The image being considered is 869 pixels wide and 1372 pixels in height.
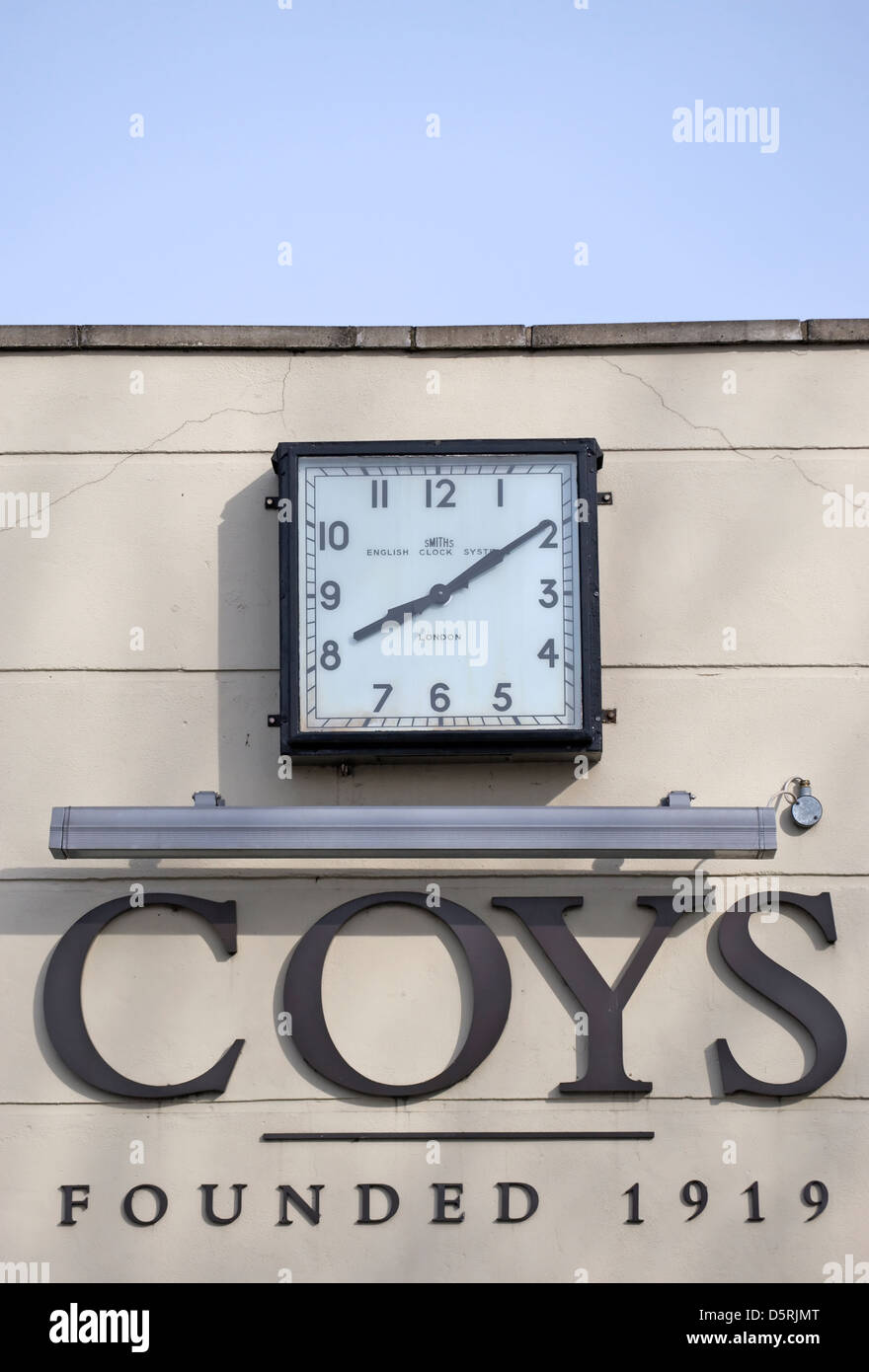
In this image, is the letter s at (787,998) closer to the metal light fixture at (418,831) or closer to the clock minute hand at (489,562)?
the metal light fixture at (418,831)

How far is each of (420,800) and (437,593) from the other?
69 cm

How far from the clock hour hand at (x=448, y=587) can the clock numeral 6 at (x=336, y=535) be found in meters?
0.28

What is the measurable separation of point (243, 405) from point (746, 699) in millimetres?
2001

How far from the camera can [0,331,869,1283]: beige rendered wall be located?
472cm

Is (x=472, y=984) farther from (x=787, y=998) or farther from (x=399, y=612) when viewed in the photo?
(x=399, y=612)

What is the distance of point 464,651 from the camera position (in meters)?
5.01

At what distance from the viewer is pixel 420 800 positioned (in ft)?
16.5

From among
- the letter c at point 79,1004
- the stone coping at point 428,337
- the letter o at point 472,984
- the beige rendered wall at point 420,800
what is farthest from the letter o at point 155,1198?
the stone coping at point 428,337

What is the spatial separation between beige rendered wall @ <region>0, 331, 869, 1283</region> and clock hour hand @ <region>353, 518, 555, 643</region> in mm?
Result: 323

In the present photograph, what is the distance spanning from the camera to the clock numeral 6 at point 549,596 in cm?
504

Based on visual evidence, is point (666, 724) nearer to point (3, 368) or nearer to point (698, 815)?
point (698, 815)
